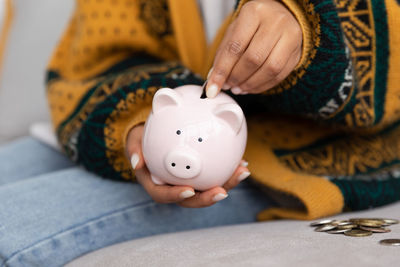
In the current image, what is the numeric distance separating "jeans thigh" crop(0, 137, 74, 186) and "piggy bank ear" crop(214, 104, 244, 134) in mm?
440

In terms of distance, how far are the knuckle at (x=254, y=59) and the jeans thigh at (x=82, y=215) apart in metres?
0.24

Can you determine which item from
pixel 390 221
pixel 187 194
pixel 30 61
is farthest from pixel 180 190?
pixel 30 61

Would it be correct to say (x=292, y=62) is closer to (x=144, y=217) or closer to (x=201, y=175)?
(x=201, y=175)

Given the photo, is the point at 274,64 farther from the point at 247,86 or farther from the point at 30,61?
the point at 30,61

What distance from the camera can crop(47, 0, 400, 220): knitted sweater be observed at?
545 mm

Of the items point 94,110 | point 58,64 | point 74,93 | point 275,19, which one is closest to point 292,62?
point 275,19

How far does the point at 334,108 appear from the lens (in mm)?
579

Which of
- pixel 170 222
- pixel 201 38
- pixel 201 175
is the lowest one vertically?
pixel 170 222

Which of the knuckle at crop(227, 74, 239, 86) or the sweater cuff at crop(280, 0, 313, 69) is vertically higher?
the sweater cuff at crop(280, 0, 313, 69)

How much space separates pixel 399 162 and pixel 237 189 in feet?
0.79

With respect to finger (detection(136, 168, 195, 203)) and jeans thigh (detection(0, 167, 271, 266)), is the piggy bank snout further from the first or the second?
jeans thigh (detection(0, 167, 271, 266))

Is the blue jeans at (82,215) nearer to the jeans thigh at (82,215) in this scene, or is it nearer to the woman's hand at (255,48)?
the jeans thigh at (82,215)

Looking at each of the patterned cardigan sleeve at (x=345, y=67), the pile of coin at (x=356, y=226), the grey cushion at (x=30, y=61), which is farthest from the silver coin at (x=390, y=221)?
the grey cushion at (x=30, y=61)

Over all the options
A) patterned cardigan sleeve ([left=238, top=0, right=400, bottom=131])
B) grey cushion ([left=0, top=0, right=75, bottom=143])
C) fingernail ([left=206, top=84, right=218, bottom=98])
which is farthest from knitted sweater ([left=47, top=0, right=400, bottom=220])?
grey cushion ([left=0, top=0, right=75, bottom=143])
